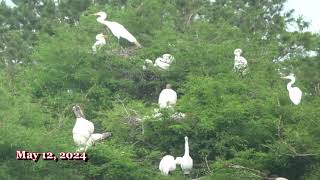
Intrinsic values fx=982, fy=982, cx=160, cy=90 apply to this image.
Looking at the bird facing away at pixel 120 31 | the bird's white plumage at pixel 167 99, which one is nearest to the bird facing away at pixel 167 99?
the bird's white plumage at pixel 167 99

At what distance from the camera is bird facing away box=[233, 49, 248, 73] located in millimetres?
16938

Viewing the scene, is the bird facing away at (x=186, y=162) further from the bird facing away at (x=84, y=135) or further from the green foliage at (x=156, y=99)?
the bird facing away at (x=84, y=135)

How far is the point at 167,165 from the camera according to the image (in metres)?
13.5

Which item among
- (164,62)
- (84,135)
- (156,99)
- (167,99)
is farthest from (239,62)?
(84,135)

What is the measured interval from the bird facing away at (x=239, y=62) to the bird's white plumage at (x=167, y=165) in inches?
145

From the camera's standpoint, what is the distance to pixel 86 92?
56.5ft

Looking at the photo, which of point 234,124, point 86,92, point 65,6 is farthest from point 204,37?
point 65,6

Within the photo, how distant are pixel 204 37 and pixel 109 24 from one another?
1.84 m

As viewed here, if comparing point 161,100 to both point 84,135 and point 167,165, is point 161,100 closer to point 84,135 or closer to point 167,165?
point 84,135

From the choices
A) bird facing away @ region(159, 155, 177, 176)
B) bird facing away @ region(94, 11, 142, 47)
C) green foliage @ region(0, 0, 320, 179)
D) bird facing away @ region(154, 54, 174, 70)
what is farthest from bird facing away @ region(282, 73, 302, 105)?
bird facing away @ region(94, 11, 142, 47)

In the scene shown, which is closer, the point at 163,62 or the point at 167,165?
the point at 167,165

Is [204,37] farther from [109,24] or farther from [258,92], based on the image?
[258,92]

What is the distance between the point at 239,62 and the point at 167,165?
4106 millimetres

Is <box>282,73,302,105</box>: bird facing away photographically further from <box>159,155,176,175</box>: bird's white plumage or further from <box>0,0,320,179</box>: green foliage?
<box>159,155,176,175</box>: bird's white plumage
